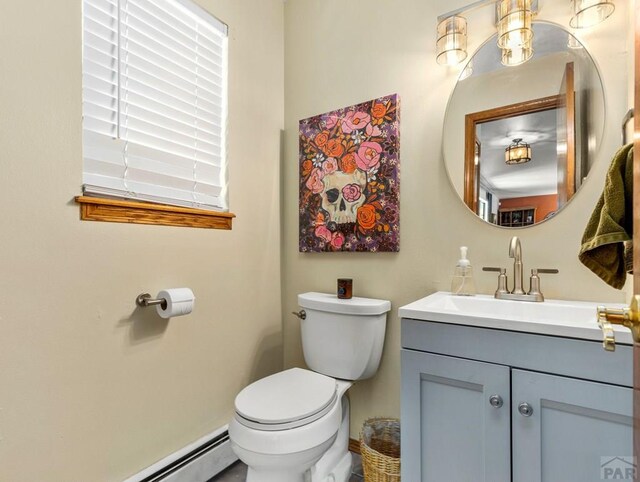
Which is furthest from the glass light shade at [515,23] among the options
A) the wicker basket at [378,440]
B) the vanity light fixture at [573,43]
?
the wicker basket at [378,440]

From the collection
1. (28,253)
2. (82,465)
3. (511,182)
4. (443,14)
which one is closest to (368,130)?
(443,14)

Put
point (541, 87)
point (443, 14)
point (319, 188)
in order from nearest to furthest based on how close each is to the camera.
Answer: point (541, 87) → point (443, 14) → point (319, 188)

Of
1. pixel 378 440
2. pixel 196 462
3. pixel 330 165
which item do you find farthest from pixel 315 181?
pixel 196 462

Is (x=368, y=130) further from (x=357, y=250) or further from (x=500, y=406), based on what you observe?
(x=500, y=406)

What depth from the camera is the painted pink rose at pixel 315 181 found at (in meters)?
1.83

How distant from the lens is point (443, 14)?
4.86 ft

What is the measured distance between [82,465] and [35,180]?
0.95 m

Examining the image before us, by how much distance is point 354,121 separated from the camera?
5.62 ft

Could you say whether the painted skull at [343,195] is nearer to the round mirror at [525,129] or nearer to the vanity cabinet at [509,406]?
the round mirror at [525,129]

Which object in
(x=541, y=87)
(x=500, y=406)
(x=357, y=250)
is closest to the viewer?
(x=500, y=406)

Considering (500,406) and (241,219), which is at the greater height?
(241,219)

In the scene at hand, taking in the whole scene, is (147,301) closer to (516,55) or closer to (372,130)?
(372,130)

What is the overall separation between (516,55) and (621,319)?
4.07 ft

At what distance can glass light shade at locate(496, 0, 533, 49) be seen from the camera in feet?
4.13
